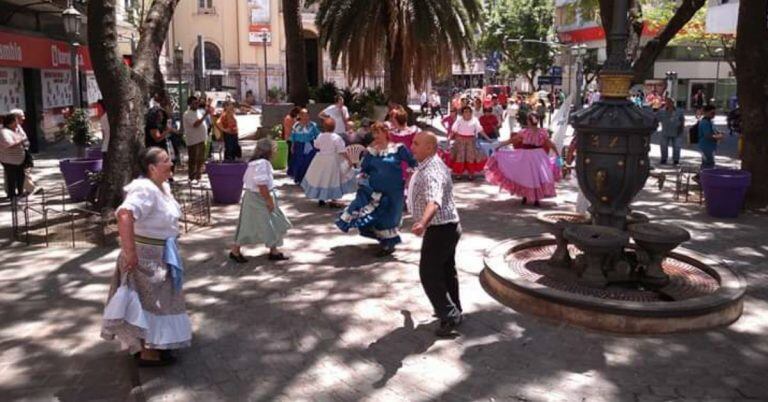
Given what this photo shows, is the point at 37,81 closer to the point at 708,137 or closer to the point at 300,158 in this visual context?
the point at 300,158

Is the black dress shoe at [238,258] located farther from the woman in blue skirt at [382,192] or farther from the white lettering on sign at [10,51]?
the white lettering on sign at [10,51]

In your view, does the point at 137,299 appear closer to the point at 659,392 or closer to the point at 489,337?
the point at 489,337

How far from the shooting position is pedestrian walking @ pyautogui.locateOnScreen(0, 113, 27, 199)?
452 inches

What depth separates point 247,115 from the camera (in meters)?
41.0

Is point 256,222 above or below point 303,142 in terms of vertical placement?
below

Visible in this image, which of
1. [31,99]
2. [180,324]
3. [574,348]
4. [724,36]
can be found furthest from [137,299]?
[724,36]

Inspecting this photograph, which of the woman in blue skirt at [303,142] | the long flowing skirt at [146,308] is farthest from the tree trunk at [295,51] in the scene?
the long flowing skirt at [146,308]

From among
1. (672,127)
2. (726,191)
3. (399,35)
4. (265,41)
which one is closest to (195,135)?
(726,191)

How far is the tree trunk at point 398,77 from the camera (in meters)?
22.7

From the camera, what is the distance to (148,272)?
16.5 ft

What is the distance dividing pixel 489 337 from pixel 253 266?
126 inches

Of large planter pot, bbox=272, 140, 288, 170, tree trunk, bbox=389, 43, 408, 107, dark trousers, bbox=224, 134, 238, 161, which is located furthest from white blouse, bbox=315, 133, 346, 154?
tree trunk, bbox=389, 43, 408, 107

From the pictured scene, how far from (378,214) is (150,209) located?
3.74 meters

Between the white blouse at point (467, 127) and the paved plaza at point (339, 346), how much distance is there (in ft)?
21.4
